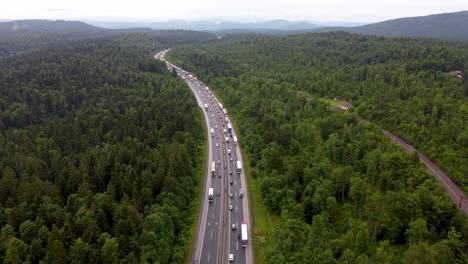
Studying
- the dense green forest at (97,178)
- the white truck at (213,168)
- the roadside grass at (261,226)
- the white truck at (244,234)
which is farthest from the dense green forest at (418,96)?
the dense green forest at (97,178)

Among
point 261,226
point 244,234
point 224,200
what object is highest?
point 244,234

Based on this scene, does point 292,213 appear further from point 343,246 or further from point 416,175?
point 416,175

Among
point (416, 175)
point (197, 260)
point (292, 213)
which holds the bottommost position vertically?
point (197, 260)

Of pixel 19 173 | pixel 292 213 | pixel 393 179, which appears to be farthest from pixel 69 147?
pixel 393 179

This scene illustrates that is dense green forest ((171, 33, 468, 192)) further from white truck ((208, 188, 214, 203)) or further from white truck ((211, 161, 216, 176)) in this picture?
white truck ((211, 161, 216, 176))

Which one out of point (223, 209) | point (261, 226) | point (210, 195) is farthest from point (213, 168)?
point (261, 226)

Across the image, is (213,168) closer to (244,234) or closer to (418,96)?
(244,234)
